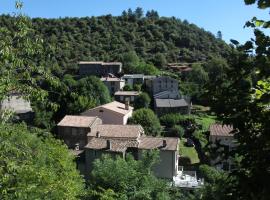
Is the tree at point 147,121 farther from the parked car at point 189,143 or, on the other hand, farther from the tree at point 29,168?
the tree at point 29,168

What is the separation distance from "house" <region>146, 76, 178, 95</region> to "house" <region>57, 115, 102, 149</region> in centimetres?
2465

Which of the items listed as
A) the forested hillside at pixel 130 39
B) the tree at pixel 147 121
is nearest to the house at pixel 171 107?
the tree at pixel 147 121

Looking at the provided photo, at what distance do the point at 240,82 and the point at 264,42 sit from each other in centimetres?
42

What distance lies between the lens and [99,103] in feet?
175

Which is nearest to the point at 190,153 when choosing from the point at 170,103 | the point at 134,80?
the point at 170,103

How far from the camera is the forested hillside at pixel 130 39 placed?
3583 inches

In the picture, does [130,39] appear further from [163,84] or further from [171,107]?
[171,107]

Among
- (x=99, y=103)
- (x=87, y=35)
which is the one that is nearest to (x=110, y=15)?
(x=87, y=35)

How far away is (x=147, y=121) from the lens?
4428cm

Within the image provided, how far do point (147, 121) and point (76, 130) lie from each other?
28.7 ft

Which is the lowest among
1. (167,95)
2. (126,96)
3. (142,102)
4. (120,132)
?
(120,132)

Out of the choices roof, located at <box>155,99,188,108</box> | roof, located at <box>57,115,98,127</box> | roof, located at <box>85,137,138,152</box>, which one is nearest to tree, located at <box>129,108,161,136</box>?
roof, located at <box>57,115,98,127</box>

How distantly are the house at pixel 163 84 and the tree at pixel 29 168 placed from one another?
4055 cm

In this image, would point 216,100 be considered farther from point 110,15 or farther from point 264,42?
point 110,15
